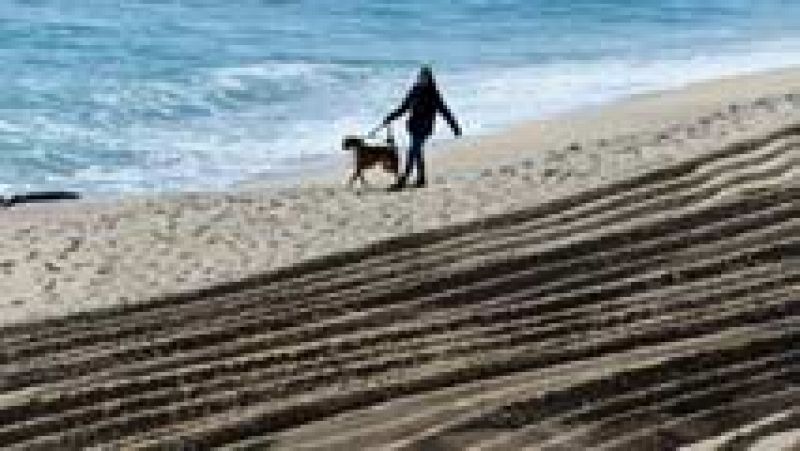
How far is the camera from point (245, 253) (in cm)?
1261

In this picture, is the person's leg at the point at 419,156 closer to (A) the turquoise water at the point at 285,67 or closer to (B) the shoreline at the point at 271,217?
(B) the shoreline at the point at 271,217

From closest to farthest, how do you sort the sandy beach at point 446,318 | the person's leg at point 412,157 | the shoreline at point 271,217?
the sandy beach at point 446,318 → the shoreline at point 271,217 → the person's leg at point 412,157

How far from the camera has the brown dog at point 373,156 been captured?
1647 centimetres

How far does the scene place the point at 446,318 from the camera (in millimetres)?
10227

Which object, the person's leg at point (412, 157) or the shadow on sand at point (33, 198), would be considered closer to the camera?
the person's leg at point (412, 157)

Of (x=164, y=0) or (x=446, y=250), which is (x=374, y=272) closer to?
(x=446, y=250)

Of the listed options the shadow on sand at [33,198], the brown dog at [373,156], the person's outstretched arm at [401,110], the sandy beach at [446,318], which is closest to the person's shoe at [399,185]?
the brown dog at [373,156]

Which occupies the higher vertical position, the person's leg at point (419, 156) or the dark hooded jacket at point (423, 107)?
the dark hooded jacket at point (423, 107)

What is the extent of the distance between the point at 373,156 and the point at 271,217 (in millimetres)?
2672

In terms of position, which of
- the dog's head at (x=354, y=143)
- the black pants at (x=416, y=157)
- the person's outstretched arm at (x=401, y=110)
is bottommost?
the black pants at (x=416, y=157)

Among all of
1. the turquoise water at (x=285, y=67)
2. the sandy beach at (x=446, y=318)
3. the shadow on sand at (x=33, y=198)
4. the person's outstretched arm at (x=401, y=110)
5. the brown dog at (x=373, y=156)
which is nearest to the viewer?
the sandy beach at (x=446, y=318)

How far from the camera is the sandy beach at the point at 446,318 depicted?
29.6 feet

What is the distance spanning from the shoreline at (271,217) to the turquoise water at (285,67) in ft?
11.8

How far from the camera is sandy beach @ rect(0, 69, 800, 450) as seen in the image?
9031mm
